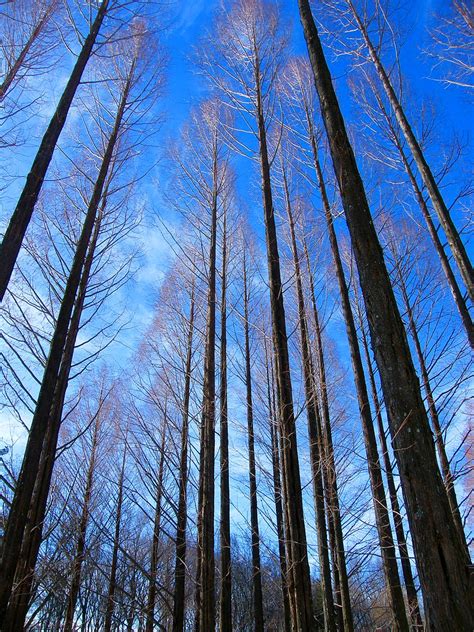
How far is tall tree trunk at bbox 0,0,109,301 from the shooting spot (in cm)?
370

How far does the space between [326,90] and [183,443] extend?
254 inches

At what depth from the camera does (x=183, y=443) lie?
8008mm

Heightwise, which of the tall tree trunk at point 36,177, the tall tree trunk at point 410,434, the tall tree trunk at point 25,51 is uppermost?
the tall tree trunk at point 25,51

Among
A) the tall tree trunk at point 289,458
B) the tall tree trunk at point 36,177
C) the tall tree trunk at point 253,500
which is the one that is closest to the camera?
the tall tree trunk at point 36,177

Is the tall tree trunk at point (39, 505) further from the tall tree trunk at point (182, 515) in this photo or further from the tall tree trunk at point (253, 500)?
the tall tree trunk at point (253, 500)

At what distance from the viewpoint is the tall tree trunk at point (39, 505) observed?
3908 millimetres

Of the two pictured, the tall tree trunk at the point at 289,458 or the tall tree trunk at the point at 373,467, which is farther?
the tall tree trunk at the point at 373,467

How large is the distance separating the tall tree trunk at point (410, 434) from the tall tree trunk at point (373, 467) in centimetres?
171

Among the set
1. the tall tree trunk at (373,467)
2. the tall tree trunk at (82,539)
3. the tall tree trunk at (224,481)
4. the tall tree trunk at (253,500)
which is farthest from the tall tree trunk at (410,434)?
the tall tree trunk at (82,539)

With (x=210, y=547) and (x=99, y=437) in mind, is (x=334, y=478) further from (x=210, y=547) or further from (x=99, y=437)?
(x=99, y=437)

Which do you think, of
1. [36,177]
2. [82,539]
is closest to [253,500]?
[82,539]

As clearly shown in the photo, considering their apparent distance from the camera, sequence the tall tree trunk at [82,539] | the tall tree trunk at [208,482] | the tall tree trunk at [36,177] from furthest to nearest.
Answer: the tall tree trunk at [82,539], the tall tree trunk at [208,482], the tall tree trunk at [36,177]

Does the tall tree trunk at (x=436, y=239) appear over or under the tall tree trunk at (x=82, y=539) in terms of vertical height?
over

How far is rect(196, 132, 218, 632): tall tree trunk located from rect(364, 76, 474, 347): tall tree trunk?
161 inches
